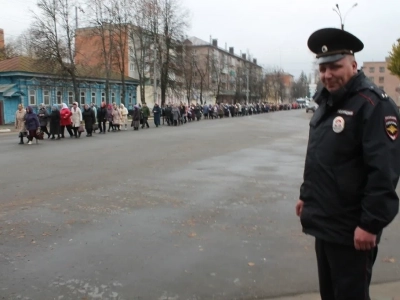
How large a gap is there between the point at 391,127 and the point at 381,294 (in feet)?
7.10

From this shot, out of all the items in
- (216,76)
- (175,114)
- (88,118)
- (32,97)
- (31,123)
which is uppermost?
(216,76)

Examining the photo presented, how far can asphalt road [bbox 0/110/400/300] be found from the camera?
403 cm

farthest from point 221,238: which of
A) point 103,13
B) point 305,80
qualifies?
point 305,80

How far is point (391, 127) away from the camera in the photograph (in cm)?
229

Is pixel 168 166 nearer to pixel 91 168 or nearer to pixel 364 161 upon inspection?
pixel 91 168

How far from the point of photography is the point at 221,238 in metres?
5.39

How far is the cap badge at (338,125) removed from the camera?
239 centimetres

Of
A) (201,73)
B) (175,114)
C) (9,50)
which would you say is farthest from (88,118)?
(201,73)

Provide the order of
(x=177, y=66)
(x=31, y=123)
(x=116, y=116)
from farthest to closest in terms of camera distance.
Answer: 1. (x=177, y=66)
2. (x=116, y=116)
3. (x=31, y=123)

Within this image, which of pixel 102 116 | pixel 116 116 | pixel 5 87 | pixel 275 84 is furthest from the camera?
pixel 275 84

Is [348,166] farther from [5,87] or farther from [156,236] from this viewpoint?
[5,87]

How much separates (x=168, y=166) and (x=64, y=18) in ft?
116

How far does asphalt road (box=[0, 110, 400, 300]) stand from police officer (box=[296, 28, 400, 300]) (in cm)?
149

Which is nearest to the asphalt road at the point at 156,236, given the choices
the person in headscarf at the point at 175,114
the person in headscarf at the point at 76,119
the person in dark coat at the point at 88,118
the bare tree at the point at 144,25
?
the person in headscarf at the point at 76,119
